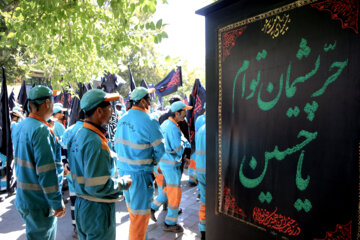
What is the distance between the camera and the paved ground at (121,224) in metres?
3.96

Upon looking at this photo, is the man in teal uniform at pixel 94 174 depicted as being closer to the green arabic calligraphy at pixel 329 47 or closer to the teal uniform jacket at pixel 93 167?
the teal uniform jacket at pixel 93 167

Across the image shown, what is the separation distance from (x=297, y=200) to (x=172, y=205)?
267 cm

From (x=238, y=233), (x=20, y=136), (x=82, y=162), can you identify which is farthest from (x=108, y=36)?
(x=238, y=233)

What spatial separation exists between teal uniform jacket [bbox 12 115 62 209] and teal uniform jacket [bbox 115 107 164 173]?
2.96ft

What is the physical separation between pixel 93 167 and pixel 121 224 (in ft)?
9.19

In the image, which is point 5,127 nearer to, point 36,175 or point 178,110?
point 36,175

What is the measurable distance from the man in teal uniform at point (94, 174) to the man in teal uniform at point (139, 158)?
2.26ft

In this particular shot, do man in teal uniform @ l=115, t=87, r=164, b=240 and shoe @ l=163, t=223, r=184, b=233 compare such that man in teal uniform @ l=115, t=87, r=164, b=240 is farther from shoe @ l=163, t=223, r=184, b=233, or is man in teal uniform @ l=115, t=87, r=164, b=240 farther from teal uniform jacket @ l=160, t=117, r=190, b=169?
shoe @ l=163, t=223, r=184, b=233

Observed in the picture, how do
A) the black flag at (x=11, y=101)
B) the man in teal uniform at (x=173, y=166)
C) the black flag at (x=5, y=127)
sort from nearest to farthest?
the man in teal uniform at (x=173, y=166)
the black flag at (x=5, y=127)
the black flag at (x=11, y=101)

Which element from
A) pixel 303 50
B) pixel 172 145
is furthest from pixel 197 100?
pixel 303 50

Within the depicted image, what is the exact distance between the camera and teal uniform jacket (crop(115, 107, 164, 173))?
314 centimetres

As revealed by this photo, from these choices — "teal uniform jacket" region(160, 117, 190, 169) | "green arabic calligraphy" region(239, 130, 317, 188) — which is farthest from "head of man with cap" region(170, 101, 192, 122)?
"green arabic calligraphy" region(239, 130, 317, 188)

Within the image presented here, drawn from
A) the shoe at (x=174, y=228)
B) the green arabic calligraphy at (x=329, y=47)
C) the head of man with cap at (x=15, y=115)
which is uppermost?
the green arabic calligraphy at (x=329, y=47)

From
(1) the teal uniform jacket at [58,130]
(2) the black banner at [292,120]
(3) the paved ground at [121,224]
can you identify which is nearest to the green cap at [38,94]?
(2) the black banner at [292,120]
